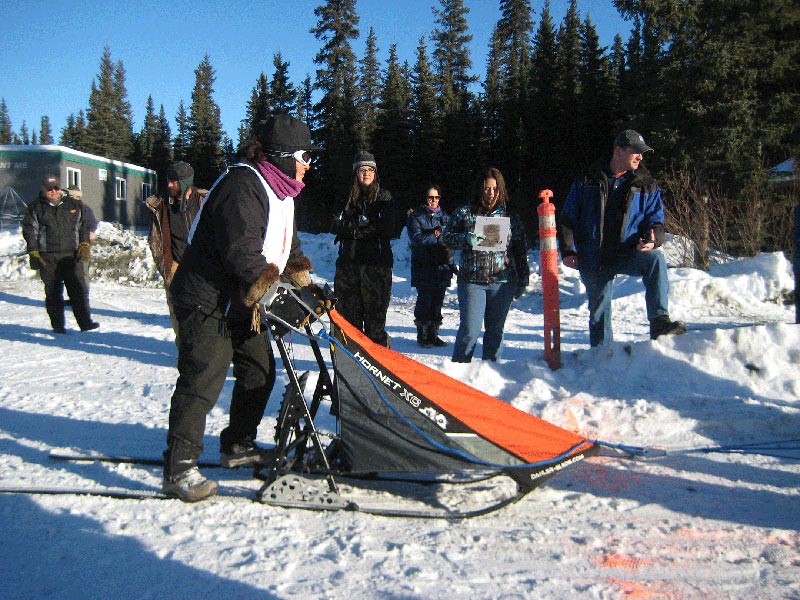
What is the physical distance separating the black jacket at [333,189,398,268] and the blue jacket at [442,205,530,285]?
717 millimetres

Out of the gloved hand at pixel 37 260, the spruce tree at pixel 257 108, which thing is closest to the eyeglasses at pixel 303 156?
the gloved hand at pixel 37 260

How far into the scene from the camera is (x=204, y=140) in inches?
1941

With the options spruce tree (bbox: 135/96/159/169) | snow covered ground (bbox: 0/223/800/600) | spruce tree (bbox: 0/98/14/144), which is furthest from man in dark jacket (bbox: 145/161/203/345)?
spruce tree (bbox: 0/98/14/144)

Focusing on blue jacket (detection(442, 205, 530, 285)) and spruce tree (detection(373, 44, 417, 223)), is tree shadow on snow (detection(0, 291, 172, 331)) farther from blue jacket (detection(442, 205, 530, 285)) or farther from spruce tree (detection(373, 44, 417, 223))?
spruce tree (detection(373, 44, 417, 223))

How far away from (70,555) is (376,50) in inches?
1644

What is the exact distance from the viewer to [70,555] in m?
2.58

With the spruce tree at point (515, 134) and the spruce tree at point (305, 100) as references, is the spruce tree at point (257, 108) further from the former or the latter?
the spruce tree at point (515, 134)

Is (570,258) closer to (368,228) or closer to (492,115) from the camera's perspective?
(368,228)

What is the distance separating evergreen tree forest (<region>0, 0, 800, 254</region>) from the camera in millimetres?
18953

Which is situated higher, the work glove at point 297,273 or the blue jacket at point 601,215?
the blue jacket at point 601,215

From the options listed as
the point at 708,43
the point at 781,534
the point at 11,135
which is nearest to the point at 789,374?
the point at 781,534

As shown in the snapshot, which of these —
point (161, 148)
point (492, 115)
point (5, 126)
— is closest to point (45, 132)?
point (5, 126)

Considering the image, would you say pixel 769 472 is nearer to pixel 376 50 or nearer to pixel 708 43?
pixel 708 43

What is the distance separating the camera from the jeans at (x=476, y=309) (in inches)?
208
